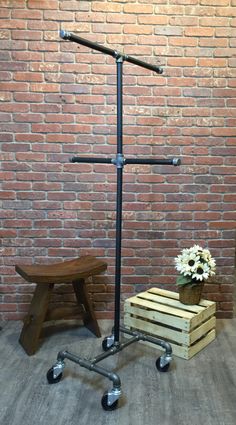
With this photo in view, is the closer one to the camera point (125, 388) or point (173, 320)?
point (125, 388)

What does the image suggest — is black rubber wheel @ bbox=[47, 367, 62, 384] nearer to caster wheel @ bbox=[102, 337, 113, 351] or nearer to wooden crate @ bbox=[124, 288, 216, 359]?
caster wheel @ bbox=[102, 337, 113, 351]

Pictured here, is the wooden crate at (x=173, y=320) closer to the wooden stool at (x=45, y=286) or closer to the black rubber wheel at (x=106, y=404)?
the wooden stool at (x=45, y=286)

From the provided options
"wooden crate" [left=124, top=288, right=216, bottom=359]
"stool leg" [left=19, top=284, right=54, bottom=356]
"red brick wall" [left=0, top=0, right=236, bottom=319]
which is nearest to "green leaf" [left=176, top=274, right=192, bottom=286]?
"wooden crate" [left=124, top=288, right=216, bottom=359]

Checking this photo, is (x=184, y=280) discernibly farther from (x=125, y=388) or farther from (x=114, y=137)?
(x=114, y=137)

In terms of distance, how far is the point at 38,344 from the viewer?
8.08 feet

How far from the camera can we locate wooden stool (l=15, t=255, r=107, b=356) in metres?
2.27

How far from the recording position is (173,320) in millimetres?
2344

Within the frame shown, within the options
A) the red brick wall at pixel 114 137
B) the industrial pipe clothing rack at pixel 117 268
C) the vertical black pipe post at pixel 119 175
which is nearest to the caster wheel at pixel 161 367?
the industrial pipe clothing rack at pixel 117 268

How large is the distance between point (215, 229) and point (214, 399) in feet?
4.18

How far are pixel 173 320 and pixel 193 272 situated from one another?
0.34 m

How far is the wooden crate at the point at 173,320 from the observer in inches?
90.6

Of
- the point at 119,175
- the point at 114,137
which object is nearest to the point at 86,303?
the point at 119,175

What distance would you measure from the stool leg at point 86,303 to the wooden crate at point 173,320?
0.22m

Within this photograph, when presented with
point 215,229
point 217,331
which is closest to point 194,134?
point 215,229
